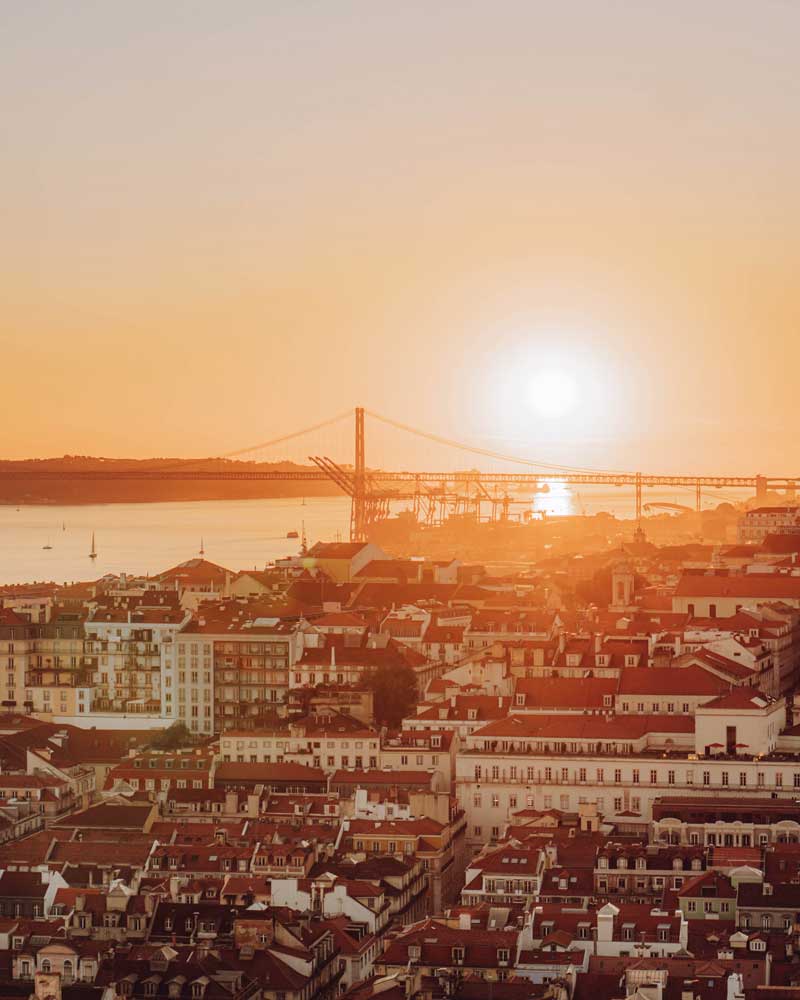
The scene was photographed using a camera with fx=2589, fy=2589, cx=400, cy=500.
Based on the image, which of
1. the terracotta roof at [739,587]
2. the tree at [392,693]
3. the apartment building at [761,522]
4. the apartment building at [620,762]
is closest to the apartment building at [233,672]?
the tree at [392,693]

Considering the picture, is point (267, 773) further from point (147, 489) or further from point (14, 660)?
point (147, 489)

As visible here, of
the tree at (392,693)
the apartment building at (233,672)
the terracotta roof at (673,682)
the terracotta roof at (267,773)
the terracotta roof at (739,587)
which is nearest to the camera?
the terracotta roof at (267,773)

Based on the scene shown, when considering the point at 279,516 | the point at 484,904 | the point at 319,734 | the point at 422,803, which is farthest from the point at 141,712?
the point at 279,516

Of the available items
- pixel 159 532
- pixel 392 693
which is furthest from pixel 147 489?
pixel 392 693

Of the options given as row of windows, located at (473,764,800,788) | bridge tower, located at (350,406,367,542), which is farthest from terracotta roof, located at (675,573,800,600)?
bridge tower, located at (350,406,367,542)

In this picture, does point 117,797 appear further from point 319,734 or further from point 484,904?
point 484,904

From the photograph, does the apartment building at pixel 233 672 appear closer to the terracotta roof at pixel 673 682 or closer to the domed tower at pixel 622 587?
the terracotta roof at pixel 673 682

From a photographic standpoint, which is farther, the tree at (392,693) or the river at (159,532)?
the river at (159,532)
